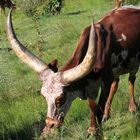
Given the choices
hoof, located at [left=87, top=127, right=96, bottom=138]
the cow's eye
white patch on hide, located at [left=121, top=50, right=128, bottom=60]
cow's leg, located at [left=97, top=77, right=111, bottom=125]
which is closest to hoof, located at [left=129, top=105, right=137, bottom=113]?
cow's leg, located at [left=97, top=77, right=111, bottom=125]

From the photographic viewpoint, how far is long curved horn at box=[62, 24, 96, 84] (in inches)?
231

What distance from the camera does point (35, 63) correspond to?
667 centimetres

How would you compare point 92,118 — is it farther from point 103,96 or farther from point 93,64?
point 93,64

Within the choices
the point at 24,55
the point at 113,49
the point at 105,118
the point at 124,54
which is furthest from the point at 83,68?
the point at 105,118

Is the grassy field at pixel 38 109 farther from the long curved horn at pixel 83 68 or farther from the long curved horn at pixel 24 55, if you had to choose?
the long curved horn at pixel 24 55

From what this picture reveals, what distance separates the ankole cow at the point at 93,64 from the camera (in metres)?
6.18

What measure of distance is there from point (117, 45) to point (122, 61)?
305 millimetres

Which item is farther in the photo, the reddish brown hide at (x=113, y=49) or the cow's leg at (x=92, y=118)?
the reddish brown hide at (x=113, y=49)

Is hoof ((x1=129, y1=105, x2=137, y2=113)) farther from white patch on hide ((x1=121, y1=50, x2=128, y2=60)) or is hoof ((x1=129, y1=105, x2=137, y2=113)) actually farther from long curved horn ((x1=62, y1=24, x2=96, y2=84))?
long curved horn ((x1=62, y1=24, x2=96, y2=84))

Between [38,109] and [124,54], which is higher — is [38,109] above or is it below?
below

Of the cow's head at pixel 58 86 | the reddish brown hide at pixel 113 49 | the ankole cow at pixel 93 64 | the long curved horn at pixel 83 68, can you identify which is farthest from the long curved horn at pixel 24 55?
the long curved horn at pixel 83 68

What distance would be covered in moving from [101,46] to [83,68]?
33.6 inches

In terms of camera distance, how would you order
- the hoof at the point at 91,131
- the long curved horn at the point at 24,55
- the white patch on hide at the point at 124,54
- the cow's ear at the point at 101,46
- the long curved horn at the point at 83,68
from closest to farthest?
the long curved horn at the point at 83,68, the hoof at the point at 91,131, the long curved horn at the point at 24,55, the cow's ear at the point at 101,46, the white patch on hide at the point at 124,54

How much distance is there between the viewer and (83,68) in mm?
6098
